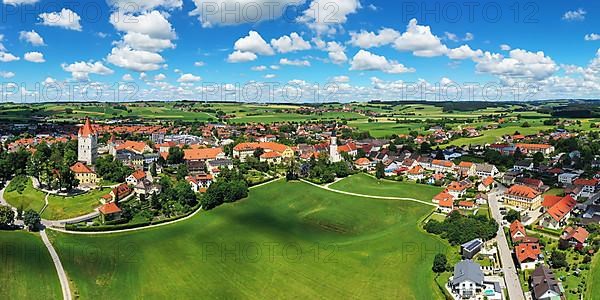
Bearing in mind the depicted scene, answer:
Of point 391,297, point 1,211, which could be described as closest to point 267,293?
point 391,297

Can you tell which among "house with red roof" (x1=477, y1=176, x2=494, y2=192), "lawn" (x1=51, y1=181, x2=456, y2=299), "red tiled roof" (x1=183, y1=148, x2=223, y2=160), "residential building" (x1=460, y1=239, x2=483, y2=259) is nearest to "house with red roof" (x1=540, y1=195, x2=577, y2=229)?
"house with red roof" (x1=477, y1=176, x2=494, y2=192)

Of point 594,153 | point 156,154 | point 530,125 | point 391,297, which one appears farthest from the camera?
point 530,125

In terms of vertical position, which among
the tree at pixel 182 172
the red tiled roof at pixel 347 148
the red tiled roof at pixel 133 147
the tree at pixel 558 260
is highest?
the red tiled roof at pixel 133 147

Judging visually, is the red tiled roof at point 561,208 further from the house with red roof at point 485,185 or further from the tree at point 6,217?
the tree at point 6,217

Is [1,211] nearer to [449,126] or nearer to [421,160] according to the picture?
[421,160]

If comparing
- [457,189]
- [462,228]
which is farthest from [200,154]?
[462,228]

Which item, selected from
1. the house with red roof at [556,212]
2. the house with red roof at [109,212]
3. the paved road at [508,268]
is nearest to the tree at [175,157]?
the house with red roof at [109,212]

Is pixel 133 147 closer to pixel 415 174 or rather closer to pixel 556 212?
pixel 415 174
